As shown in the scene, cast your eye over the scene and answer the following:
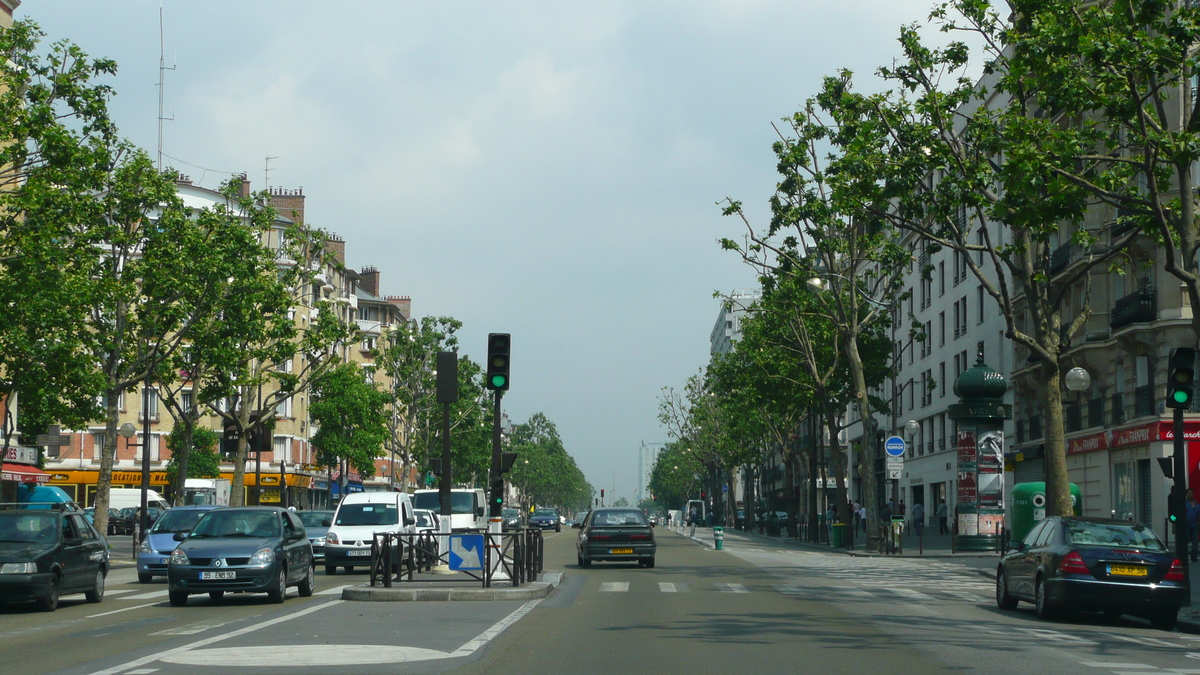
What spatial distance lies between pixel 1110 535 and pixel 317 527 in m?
22.8

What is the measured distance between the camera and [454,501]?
46.3m

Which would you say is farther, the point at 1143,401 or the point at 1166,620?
the point at 1143,401

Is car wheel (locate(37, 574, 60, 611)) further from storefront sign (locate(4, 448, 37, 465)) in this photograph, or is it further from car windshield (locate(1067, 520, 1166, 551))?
storefront sign (locate(4, 448, 37, 465))

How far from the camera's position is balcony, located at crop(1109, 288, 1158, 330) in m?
40.4

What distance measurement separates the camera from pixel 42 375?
31578 mm

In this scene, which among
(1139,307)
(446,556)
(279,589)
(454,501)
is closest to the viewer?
(279,589)

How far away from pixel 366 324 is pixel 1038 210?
335 feet

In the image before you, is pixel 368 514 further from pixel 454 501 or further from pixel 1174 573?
pixel 1174 573

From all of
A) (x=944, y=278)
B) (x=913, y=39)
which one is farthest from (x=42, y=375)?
(x=944, y=278)

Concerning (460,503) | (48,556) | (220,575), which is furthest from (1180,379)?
(460,503)

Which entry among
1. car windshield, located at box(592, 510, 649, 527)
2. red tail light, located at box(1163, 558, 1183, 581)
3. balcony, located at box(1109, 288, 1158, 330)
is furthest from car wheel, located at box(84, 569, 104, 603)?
balcony, located at box(1109, 288, 1158, 330)

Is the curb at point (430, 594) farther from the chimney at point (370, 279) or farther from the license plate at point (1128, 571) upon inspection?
the chimney at point (370, 279)

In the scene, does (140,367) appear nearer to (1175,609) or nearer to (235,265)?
(235,265)

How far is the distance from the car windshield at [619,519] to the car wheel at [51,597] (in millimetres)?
15879
